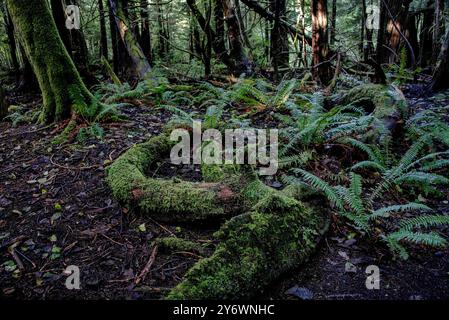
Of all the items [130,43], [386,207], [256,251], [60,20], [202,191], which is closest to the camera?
[256,251]

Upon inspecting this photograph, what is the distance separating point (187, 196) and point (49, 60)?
3621 mm

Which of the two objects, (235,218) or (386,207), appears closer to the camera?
(235,218)

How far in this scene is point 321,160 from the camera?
4113 millimetres

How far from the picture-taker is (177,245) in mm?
2654

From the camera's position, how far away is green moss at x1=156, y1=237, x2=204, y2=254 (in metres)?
2.63

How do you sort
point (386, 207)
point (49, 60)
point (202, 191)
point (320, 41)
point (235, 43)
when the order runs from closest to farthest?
point (386, 207), point (202, 191), point (49, 60), point (320, 41), point (235, 43)

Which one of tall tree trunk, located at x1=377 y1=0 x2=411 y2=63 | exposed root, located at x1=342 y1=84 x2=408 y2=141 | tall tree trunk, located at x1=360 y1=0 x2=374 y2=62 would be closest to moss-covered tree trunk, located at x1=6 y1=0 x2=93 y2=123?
exposed root, located at x1=342 y1=84 x2=408 y2=141

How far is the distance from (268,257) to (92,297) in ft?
4.28

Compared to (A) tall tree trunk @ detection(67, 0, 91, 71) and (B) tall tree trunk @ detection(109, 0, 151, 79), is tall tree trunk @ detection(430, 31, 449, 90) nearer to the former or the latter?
(B) tall tree trunk @ detection(109, 0, 151, 79)

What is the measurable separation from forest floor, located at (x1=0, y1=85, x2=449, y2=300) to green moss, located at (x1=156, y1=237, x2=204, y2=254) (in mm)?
55

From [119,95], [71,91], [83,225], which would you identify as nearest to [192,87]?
[119,95]

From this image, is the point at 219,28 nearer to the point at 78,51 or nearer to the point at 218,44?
the point at 218,44

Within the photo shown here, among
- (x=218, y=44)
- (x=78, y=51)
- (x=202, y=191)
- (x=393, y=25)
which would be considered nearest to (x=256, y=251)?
(x=202, y=191)
